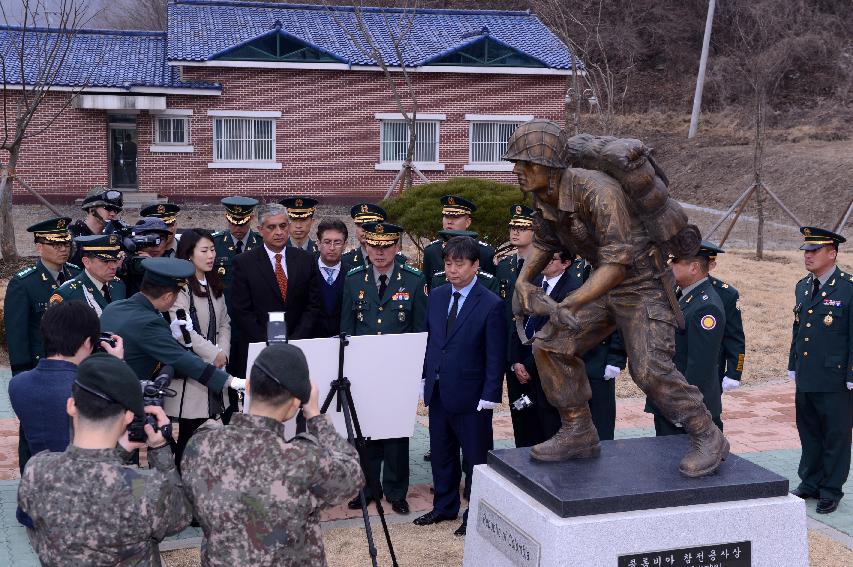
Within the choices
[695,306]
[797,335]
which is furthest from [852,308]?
[695,306]

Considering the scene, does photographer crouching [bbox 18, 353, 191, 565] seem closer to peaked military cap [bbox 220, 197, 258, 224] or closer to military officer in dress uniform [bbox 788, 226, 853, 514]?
peaked military cap [bbox 220, 197, 258, 224]

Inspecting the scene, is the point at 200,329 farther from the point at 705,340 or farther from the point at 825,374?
the point at 825,374

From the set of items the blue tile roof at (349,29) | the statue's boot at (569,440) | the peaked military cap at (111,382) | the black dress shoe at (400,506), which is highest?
the blue tile roof at (349,29)

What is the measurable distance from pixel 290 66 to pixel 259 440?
22437 mm

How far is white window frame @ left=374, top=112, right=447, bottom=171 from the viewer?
25.7 meters

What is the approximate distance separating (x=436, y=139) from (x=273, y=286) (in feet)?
64.3

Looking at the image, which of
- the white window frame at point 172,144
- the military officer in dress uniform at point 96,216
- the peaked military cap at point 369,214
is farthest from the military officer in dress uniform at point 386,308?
the white window frame at point 172,144

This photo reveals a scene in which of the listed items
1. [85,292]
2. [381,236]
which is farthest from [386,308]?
[85,292]

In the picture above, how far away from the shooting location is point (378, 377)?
5.57 metres

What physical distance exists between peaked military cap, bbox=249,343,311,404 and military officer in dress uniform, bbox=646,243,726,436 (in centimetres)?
350

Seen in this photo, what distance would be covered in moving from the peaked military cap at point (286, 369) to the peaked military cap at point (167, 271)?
2099mm

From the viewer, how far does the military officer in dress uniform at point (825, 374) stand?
6574 millimetres

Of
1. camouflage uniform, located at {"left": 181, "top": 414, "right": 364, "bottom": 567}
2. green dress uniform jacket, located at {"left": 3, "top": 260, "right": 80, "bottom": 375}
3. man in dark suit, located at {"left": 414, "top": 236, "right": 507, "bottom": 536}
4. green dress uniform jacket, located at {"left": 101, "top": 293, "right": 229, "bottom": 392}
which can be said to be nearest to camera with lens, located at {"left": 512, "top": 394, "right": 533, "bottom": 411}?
man in dark suit, located at {"left": 414, "top": 236, "right": 507, "bottom": 536}

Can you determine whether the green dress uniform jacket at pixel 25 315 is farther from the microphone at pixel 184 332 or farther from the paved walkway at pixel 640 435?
the microphone at pixel 184 332
